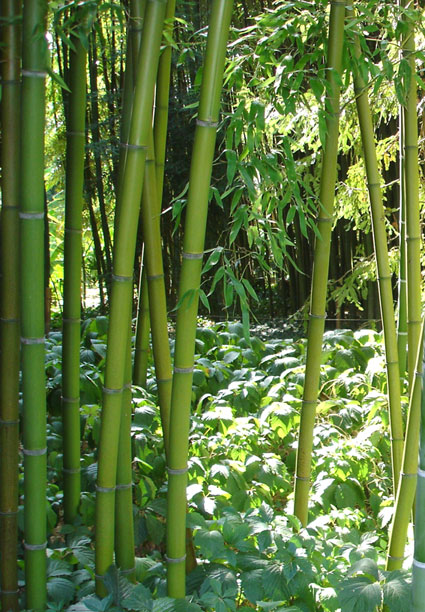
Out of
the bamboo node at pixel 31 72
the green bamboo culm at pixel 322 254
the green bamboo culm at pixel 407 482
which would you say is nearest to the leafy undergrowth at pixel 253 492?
the green bamboo culm at pixel 407 482

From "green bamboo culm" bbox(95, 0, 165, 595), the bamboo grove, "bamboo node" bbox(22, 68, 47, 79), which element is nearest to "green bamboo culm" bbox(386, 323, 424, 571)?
the bamboo grove

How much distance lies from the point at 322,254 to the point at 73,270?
61 cm

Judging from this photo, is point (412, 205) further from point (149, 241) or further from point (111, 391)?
point (111, 391)

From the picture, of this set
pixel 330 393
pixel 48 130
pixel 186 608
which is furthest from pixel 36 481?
pixel 48 130

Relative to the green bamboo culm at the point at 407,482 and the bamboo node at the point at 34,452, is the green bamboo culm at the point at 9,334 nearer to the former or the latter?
the bamboo node at the point at 34,452

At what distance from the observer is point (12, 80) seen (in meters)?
1.34

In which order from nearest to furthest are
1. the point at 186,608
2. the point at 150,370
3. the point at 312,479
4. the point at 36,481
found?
the point at 186,608 < the point at 36,481 < the point at 312,479 < the point at 150,370

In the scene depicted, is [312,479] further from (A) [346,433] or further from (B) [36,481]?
(B) [36,481]

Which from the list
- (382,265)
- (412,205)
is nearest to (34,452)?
(382,265)

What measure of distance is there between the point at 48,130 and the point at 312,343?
4.87 metres

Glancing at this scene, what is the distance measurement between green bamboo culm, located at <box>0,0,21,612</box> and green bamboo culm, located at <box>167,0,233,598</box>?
34 centimetres

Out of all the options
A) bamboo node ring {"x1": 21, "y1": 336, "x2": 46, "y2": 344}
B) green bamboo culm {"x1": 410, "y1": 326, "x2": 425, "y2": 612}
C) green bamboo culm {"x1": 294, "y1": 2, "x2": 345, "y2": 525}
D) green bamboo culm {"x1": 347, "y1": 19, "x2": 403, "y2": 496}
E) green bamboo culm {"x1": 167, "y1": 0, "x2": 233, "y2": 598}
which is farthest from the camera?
green bamboo culm {"x1": 347, "y1": 19, "x2": 403, "y2": 496}

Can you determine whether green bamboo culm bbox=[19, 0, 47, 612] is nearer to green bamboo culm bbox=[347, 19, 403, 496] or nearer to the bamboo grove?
the bamboo grove

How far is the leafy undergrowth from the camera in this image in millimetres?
1350
